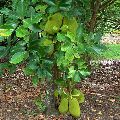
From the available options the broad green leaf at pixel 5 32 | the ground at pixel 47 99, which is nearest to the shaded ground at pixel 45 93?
the ground at pixel 47 99

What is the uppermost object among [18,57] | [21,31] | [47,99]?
[21,31]

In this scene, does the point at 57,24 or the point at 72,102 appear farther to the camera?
the point at 72,102

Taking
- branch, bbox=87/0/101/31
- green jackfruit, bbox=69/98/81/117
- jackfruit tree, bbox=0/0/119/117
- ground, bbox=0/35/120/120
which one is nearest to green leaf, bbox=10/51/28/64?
jackfruit tree, bbox=0/0/119/117

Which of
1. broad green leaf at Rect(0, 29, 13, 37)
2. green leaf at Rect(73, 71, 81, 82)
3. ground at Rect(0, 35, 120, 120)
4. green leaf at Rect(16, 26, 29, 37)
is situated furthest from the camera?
ground at Rect(0, 35, 120, 120)

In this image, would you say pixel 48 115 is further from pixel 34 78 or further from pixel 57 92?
pixel 34 78

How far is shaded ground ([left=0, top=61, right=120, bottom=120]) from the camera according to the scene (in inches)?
151

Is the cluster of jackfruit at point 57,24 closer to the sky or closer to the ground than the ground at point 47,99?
closer to the sky

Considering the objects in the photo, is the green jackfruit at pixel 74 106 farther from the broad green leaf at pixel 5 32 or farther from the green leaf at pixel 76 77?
the broad green leaf at pixel 5 32

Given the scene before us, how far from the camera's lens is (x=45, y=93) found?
4.70 metres

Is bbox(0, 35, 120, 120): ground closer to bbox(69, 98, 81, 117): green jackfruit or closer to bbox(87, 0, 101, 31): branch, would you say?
bbox(69, 98, 81, 117): green jackfruit

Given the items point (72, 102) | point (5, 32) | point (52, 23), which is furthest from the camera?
point (72, 102)

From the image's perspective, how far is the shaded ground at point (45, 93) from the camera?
383 cm

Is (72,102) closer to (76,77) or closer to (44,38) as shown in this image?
(76,77)

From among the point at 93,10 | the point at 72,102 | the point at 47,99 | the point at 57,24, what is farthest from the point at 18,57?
the point at 93,10
